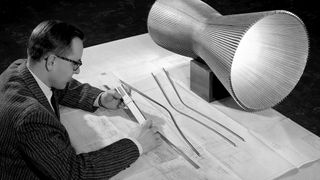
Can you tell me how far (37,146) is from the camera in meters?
1.26

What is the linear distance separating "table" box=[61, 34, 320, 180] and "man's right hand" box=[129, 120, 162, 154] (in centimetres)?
3

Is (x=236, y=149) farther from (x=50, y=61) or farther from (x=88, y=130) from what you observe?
(x=50, y=61)

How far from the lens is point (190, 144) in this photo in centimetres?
153

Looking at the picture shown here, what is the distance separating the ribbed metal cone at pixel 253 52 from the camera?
4.85 ft

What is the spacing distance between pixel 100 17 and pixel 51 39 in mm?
2755

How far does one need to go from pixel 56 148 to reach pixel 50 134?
0.05 metres

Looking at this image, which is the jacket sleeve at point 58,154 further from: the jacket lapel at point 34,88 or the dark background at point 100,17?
the dark background at point 100,17

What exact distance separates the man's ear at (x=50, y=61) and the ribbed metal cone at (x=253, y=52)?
1.80 ft

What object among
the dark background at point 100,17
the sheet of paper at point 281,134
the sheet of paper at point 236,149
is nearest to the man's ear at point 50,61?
the sheet of paper at point 236,149

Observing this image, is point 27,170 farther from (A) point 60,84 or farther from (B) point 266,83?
(B) point 266,83

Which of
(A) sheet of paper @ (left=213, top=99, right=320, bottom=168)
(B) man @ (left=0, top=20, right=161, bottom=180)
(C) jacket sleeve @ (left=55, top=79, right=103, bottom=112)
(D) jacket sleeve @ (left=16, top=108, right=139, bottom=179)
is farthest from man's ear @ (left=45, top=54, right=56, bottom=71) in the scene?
(A) sheet of paper @ (left=213, top=99, right=320, bottom=168)

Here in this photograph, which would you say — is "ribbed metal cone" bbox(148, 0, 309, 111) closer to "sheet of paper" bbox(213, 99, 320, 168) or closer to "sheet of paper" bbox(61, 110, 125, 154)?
"sheet of paper" bbox(213, 99, 320, 168)

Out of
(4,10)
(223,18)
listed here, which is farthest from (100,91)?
(4,10)

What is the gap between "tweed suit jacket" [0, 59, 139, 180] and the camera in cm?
127
